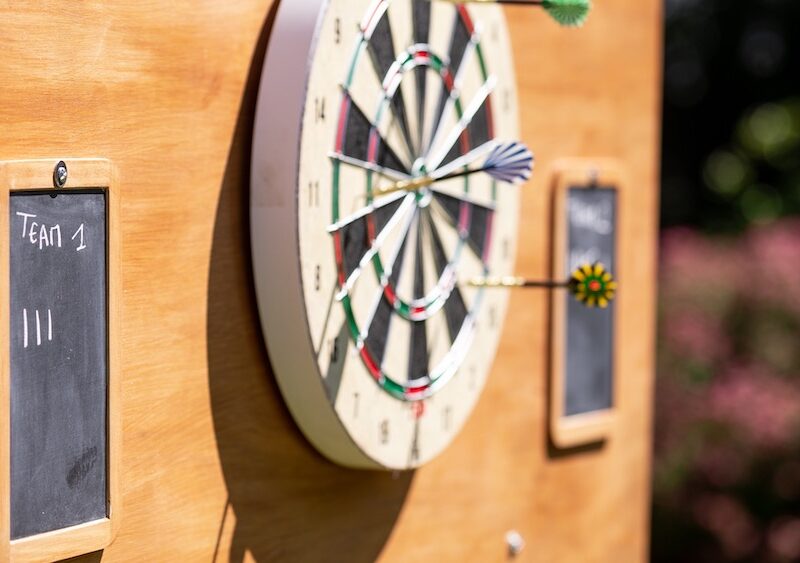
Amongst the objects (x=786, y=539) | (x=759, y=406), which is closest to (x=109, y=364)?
(x=759, y=406)

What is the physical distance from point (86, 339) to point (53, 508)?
0.21 metres

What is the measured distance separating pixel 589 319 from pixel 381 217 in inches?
34.9

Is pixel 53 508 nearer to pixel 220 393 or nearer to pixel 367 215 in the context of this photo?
pixel 220 393

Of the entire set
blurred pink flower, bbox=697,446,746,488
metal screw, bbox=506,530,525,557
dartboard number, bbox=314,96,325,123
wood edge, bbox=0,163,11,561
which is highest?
dartboard number, bbox=314,96,325,123

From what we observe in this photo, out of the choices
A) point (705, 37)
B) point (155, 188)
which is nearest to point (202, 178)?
point (155, 188)

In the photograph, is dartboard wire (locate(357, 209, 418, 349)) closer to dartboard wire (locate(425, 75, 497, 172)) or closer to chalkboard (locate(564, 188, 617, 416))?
dartboard wire (locate(425, 75, 497, 172))

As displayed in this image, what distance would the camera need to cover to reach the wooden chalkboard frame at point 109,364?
1.40 meters

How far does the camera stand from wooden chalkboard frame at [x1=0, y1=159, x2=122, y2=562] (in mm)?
1400

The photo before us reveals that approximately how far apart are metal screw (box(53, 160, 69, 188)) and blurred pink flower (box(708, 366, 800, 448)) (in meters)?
3.71

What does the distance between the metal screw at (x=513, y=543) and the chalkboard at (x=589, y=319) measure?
0.30 metres

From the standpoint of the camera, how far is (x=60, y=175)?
57.7 inches

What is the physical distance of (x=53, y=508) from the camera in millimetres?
1494

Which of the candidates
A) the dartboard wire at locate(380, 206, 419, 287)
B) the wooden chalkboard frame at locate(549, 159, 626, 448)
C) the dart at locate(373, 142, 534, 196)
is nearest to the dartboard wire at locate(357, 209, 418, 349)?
the dartboard wire at locate(380, 206, 419, 287)

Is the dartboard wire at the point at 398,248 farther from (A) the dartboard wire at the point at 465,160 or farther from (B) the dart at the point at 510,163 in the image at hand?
(B) the dart at the point at 510,163
